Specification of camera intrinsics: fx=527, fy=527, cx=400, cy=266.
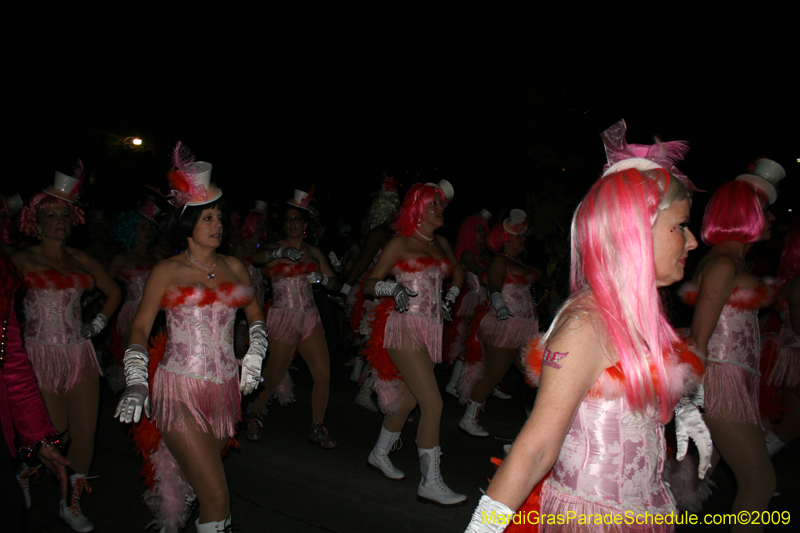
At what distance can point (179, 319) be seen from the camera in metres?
3.03

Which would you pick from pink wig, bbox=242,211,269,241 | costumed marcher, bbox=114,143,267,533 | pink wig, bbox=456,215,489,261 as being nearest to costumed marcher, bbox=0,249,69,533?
costumed marcher, bbox=114,143,267,533

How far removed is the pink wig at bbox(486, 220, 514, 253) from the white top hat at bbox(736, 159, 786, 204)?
2431 millimetres

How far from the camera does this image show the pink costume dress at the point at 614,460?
5.53 feet

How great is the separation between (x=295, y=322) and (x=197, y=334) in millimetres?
2225

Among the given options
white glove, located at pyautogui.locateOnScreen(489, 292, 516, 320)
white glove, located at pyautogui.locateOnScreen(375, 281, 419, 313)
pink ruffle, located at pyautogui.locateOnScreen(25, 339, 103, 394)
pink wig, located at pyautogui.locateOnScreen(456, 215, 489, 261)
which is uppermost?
pink wig, located at pyautogui.locateOnScreen(456, 215, 489, 261)

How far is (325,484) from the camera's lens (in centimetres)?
444

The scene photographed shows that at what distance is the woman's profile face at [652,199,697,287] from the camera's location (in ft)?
5.47

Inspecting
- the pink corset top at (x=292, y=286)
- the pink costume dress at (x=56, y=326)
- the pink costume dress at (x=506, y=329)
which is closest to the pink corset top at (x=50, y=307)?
the pink costume dress at (x=56, y=326)

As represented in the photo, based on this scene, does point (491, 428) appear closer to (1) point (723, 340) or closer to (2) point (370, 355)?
(2) point (370, 355)

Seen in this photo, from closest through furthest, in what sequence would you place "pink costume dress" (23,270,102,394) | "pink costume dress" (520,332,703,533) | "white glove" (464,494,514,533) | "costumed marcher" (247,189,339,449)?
"white glove" (464,494,514,533), "pink costume dress" (520,332,703,533), "pink costume dress" (23,270,102,394), "costumed marcher" (247,189,339,449)

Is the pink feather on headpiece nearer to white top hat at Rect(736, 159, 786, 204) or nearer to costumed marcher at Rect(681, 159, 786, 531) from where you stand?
costumed marcher at Rect(681, 159, 786, 531)

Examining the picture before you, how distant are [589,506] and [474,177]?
1070 cm

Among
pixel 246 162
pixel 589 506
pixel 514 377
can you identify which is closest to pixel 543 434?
pixel 589 506

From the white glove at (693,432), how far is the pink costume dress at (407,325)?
7.37 ft
